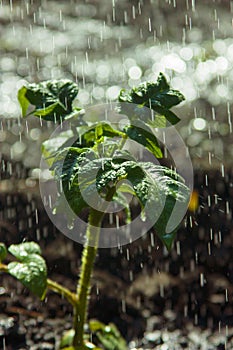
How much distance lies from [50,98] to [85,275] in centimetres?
38

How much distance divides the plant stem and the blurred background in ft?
1.76

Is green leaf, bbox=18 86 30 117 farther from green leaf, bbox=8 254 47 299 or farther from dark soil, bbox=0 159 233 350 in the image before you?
dark soil, bbox=0 159 233 350

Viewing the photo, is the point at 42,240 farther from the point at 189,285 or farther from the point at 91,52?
the point at 91,52

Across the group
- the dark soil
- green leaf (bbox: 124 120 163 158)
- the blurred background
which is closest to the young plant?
green leaf (bbox: 124 120 163 158)

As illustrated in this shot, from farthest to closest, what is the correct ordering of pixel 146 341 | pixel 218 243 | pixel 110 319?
1. pixel 218 243
2. pixel 110 319
3. pixel 146 341

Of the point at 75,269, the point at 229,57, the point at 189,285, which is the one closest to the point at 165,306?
the point at 189,285

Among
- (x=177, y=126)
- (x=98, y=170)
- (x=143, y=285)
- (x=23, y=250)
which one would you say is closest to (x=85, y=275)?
(x=23, y=250)

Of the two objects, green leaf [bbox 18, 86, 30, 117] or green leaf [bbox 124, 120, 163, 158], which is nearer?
green leaf [bbox 124, 120, 163, 158]

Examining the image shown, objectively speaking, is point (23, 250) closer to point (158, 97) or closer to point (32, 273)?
point (32, 273)

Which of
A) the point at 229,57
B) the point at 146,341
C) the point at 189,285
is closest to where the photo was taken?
the point at 146,341

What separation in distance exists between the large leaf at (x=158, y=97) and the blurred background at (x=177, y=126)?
85cm

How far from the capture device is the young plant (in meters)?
0.95

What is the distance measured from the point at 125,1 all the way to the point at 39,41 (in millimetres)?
887

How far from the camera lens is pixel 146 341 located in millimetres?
1726
